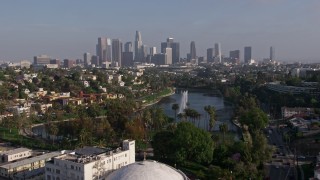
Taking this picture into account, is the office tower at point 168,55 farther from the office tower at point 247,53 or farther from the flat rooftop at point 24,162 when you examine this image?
the flat rooftop at point 24,162

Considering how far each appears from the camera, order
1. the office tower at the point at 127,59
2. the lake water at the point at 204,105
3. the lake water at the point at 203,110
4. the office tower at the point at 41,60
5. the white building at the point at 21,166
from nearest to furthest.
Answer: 1. the white building at the point at 21,166
2. the lake water at the point at 203,110
3. the lake water at the point at 204,105
4. the office tower at the point at 41,60
5. the office tower at the point at 127,59

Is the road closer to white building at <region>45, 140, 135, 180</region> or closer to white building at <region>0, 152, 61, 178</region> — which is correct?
white building at <region>45, 140, 135, 180</region>

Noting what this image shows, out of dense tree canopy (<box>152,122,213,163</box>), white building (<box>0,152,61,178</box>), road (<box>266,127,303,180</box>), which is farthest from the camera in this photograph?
dense tree canopy (<box>152,122,213,163</box>)

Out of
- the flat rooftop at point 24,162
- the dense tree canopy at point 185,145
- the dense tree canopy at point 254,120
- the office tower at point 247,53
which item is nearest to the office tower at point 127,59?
the office tower at point 247,53

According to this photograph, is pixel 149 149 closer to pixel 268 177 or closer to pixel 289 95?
pixel 268 177

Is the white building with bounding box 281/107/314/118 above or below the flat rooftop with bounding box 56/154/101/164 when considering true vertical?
below

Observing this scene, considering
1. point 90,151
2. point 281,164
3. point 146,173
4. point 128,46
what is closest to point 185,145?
point 90,151

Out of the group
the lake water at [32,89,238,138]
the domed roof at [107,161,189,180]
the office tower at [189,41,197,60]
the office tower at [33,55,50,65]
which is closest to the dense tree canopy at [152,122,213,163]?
the domed roof at [107,161,189,180]
